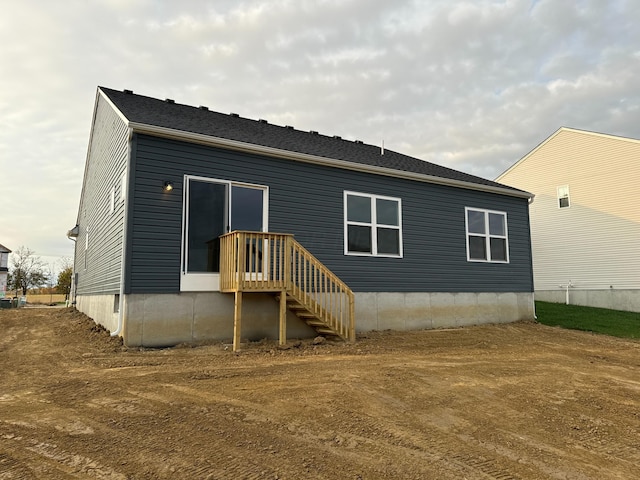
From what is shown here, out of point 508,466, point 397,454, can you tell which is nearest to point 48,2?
point 397,454

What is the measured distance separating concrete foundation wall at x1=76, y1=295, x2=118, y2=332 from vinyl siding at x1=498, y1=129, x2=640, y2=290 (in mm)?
17576

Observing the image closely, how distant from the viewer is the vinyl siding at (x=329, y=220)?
7531 mm

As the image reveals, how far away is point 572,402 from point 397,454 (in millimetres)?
2755

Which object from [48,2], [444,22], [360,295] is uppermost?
[444,22]

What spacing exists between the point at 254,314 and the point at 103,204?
569 cm

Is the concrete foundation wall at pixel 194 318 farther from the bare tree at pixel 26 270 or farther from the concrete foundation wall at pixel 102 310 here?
the bare tree at pixel 26 270

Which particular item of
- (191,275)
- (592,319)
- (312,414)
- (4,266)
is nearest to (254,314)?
(191,275)

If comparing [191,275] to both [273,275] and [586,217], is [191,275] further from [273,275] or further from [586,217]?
[586,217]

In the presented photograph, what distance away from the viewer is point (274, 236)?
25.4ft

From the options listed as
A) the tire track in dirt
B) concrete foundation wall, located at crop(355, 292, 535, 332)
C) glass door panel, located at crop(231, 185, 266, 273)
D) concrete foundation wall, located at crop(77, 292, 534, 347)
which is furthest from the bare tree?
the tire track in dirt

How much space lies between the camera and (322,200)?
9.52m

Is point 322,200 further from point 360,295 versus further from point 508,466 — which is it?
point 508,466

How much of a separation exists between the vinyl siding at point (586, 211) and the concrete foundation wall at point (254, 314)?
7822mm

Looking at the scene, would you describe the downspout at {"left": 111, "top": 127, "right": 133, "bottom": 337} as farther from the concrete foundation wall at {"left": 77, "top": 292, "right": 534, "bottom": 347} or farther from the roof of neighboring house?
the roof of neighboring house
